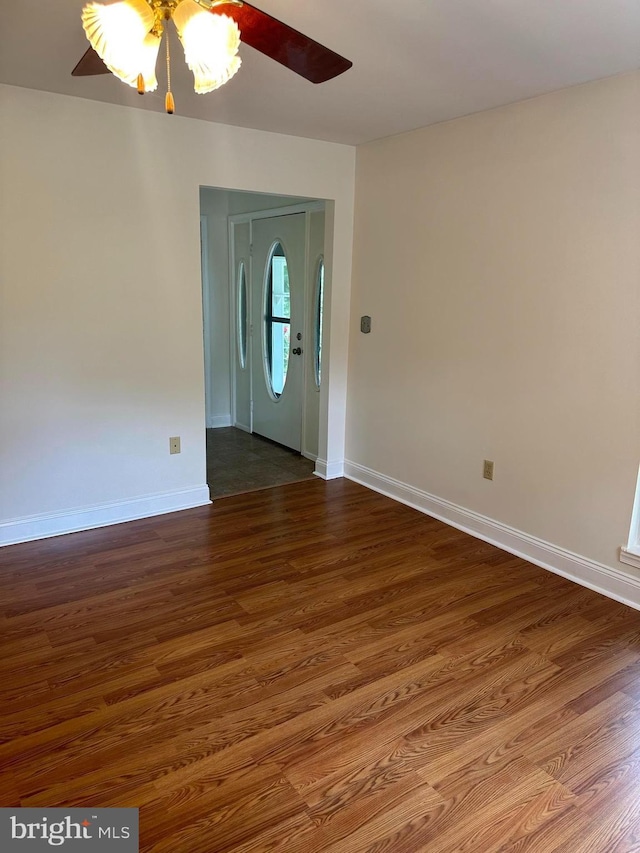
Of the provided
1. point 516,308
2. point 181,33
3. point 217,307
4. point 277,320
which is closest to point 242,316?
point 217,307

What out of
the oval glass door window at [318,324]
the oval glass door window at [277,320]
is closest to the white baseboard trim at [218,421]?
the oval glass door window at [277,320]

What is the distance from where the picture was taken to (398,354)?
4.00m

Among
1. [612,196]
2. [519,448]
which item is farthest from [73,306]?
[612,196]

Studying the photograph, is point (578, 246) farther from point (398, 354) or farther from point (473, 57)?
point (398, 354)

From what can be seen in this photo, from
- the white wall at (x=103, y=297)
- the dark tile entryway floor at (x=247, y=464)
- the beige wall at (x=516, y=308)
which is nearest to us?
the beige wall at (x=516, y=308)

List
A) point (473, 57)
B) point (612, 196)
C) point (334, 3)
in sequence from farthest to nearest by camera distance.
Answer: point (612, 196) → point (473, 57) → point (334, 3)

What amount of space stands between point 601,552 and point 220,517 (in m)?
2.20

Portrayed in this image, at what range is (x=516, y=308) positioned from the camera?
3172 mm

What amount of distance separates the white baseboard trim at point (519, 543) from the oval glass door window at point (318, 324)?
0.92m

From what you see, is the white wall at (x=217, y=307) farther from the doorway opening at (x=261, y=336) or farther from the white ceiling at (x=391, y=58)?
the white ceiling at (x=391, y=58)

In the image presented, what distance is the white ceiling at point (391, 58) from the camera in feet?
6.70

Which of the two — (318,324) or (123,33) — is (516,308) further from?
(123,33)

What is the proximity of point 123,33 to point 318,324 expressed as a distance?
3.34 metres

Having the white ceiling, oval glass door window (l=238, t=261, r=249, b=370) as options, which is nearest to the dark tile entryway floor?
oval glass door window (l=238, t=261, r=249, b=370)
